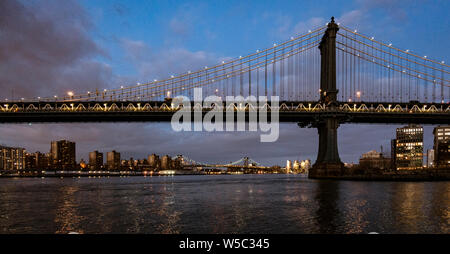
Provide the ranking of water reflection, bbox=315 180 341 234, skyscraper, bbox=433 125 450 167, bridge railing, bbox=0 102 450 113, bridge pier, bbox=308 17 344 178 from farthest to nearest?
skyscraper, bbox=433 125 450 167 → bridge railing, bbox=0 102 450 113 → bridge pier, bbox=308 17 344 178 → water reflection, bbox=315 180 341 234

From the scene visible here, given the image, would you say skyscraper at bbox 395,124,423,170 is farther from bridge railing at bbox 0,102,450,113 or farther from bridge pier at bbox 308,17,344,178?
bridge pier at bbox 308,17,344,178

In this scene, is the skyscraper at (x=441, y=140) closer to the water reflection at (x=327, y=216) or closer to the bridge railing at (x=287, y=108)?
the bridge railing at (x=287, y=108)

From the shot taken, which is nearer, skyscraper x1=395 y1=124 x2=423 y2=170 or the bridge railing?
the bridge railing

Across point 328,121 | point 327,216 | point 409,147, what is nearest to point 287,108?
point 328,121

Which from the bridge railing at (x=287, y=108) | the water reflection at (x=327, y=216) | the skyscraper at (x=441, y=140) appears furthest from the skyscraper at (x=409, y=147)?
the water reflection at (x=327, y=216)

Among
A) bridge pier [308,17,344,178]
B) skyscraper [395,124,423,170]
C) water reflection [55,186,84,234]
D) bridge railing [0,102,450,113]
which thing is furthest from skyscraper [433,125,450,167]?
water reflection [55,186,84,234]

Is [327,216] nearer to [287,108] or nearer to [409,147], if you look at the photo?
[287,108]

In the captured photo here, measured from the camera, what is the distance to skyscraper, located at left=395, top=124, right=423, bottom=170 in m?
181

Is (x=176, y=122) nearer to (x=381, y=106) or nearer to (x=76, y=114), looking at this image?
(x=76, y=114)

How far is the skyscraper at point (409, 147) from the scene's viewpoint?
180975 millimetres

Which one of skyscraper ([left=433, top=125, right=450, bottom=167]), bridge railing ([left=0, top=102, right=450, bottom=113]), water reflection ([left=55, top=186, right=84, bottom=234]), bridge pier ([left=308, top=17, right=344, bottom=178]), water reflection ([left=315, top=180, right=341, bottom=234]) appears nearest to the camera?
water reflection ([left=315, top=180, right=341, bottom=234])
